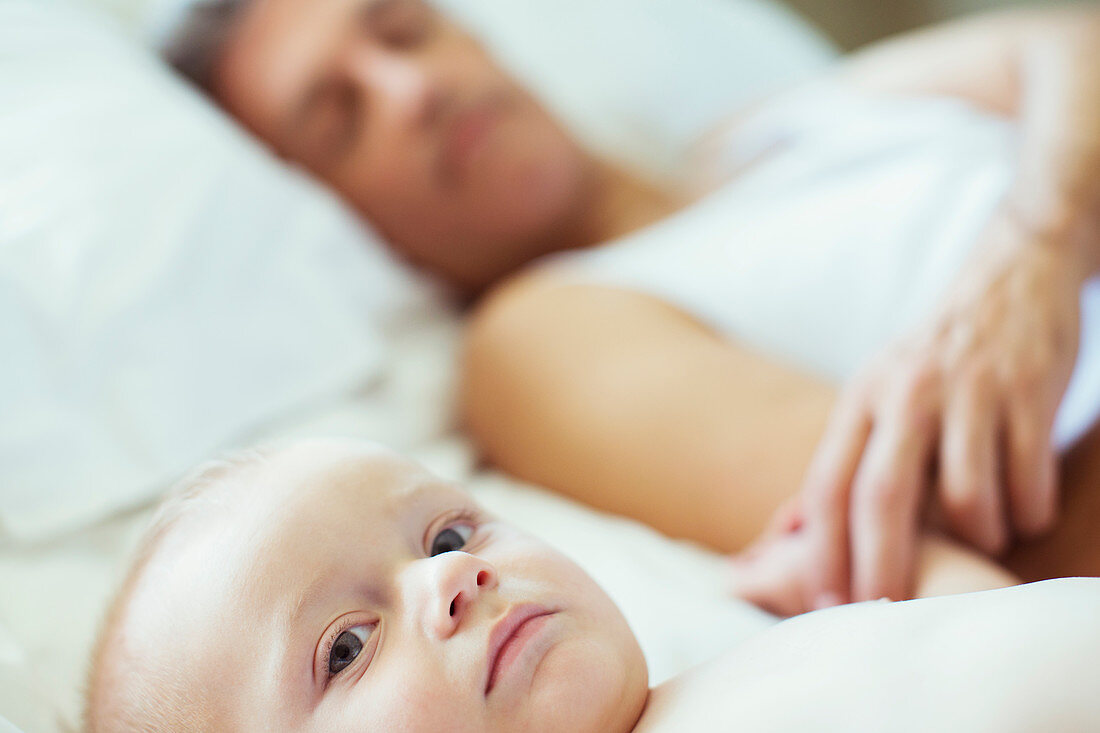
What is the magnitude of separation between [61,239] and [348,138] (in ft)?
1.78

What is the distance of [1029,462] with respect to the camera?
28.5 inches

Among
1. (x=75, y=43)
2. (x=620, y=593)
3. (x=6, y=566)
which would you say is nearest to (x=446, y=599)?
(x=620, y=593)

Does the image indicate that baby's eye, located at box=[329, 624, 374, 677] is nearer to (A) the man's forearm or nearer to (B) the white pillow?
(B) the white pillow

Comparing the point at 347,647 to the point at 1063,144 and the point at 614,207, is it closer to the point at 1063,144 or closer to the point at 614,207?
the point at 1063,144

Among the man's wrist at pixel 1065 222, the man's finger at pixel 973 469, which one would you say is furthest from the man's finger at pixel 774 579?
the man's wrist at pixel 1065 222

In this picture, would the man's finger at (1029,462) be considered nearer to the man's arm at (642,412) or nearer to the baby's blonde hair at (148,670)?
the man's arm at (642,412)

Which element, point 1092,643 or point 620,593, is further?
point 620,593

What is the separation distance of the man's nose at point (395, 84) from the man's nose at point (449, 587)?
93 centimetres

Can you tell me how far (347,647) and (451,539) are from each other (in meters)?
0.11

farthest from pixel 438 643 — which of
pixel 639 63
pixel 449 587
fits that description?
pixel 639 63

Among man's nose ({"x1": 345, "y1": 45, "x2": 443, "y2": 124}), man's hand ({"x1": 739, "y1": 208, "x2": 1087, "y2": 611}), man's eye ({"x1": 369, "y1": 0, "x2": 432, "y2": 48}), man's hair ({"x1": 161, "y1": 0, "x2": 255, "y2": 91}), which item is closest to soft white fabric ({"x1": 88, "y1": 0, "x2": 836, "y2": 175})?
man's eye ({"x1": 369, "y1": 0, "x2": 432, "y2": 48})

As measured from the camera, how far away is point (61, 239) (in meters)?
0.94

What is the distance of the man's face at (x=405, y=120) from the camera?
1.35 m

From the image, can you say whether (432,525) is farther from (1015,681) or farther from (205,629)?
(1015,681)
